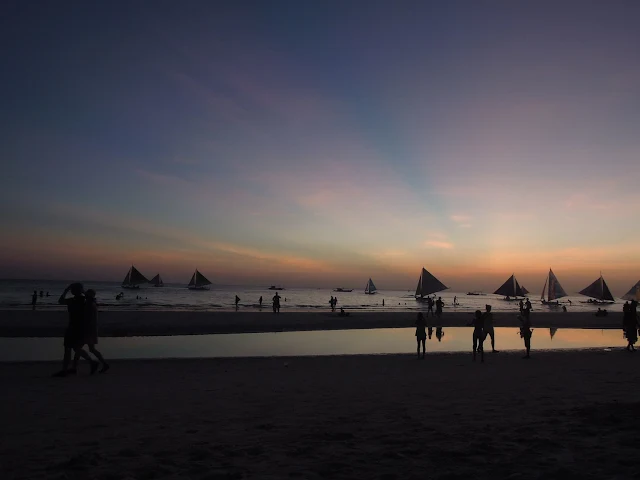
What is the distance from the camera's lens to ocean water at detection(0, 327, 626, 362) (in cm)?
1895

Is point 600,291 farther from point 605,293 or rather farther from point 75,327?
point 75,327

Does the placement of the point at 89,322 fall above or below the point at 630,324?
above

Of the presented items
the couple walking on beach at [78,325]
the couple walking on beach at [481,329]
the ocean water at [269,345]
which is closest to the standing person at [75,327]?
the couple walking on beach at [78,325]

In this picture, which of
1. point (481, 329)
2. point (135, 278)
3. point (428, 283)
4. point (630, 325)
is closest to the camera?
point (481, 329)

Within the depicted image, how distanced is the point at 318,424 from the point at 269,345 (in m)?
15.5

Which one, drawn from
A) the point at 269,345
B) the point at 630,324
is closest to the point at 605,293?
the point at 630,324

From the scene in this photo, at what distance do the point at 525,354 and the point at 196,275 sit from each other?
121 meters

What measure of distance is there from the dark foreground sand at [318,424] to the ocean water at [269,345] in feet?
18.9

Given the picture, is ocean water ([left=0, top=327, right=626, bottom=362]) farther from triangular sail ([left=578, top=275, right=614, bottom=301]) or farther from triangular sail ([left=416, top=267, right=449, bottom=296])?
triangular sail ([left=578, top=275, right=614, bottom=301])

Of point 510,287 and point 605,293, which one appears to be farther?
point 510,287

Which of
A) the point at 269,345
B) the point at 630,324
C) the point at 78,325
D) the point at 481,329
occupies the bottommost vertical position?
the point at 269,345

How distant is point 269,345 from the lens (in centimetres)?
2253

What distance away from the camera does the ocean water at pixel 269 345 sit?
62.2 ft

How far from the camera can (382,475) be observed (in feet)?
16.5
